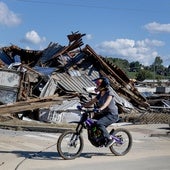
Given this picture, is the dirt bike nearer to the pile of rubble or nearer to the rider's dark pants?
the rider's dark pants

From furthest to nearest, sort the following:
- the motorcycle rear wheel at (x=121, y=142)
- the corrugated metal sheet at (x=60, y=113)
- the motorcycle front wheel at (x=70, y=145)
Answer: the corrugated metal sheet at (x=60, y=113) < the motorcycle rear wheel at (x=121, y=142) < the motorcycle front wheel at (x=70, y=145)

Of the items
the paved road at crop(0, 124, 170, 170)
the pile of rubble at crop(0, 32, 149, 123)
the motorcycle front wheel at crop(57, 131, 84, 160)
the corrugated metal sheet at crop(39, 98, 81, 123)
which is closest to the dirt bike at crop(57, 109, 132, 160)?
the motorcycle front wheel at crop(57, 131, 84, 160)

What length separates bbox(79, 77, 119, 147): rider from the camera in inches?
397

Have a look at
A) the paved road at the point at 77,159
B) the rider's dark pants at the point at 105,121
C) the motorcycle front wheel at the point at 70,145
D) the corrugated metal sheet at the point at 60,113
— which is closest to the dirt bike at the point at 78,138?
the motorcycle front wheel at the point at 70,145

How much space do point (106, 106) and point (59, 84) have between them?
14.8 meters

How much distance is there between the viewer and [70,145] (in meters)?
9.95

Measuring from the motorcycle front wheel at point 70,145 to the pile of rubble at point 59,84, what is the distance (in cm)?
1058

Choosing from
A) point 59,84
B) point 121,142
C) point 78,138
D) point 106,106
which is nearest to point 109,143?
point 121,142

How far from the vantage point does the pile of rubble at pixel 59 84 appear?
72.8 ft

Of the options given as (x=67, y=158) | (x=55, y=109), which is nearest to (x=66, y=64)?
(x=55, y=109)

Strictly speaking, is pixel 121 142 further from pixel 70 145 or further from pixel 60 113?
pixel 60 113

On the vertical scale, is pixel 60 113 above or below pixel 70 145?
above

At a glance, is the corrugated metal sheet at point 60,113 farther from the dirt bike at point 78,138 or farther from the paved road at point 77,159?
the dirt bike at point 78,138

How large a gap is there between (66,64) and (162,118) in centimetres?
737
